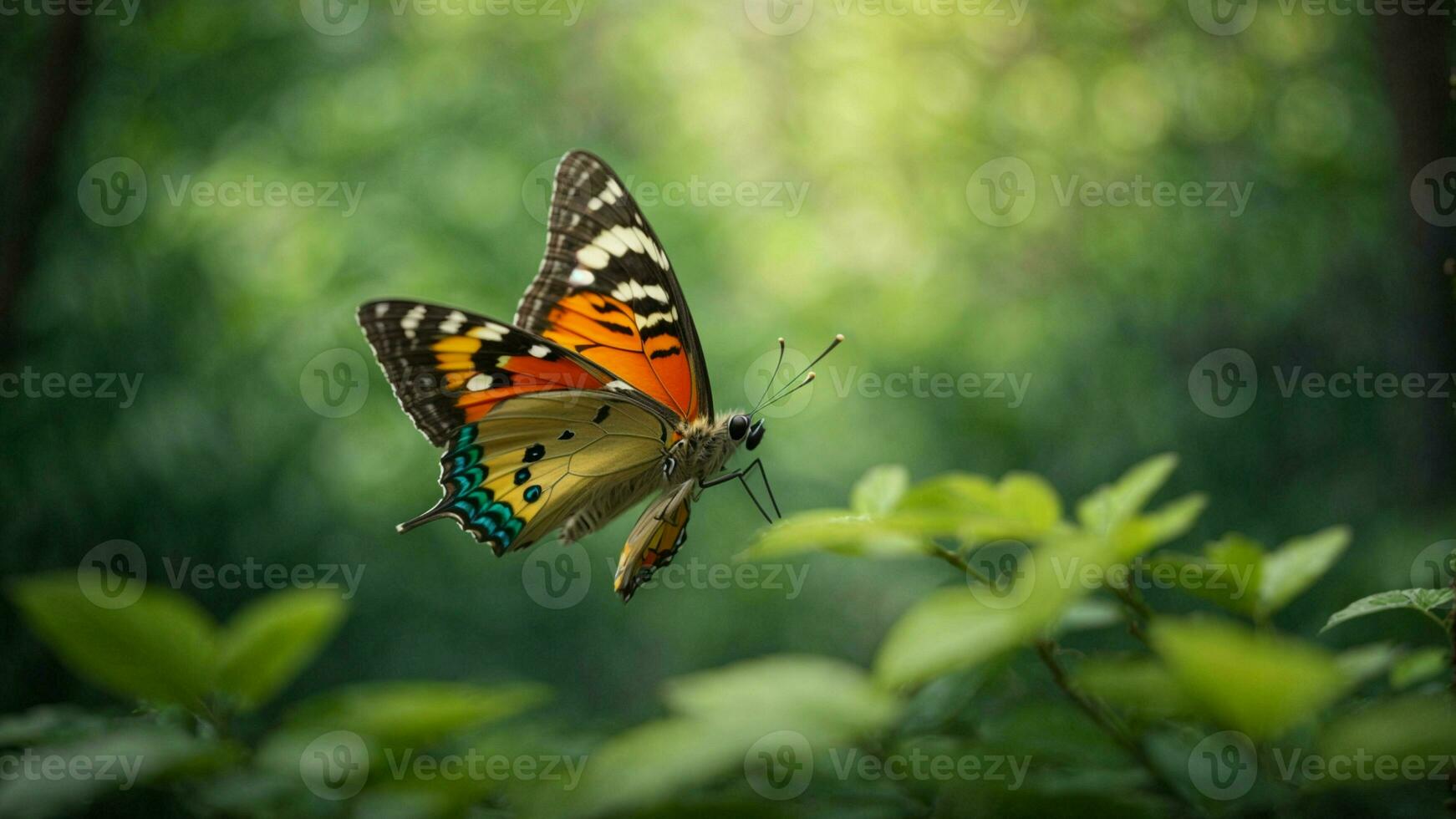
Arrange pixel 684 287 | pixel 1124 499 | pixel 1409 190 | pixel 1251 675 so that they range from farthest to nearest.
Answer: pixel 684 287 → pixel 1409 190 → pixel 1124 499 → pixel 1251 675

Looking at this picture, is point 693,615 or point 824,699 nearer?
point 824,699

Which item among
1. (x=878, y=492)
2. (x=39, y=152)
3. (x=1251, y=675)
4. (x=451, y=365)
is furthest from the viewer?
(x=39, y=152)

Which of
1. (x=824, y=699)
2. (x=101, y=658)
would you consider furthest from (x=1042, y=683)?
(x=101, y=658)

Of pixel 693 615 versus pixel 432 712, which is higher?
pixel 432 712

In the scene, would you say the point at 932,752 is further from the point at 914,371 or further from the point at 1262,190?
the point at 1262,190

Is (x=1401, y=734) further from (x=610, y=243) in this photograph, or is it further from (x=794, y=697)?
(x=610, y=243)

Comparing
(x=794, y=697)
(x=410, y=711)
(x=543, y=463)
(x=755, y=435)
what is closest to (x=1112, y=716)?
(x=794, y=697)

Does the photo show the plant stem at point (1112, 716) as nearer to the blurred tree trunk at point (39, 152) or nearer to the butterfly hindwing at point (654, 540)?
the butterfly hindwing at point (654, 540)
